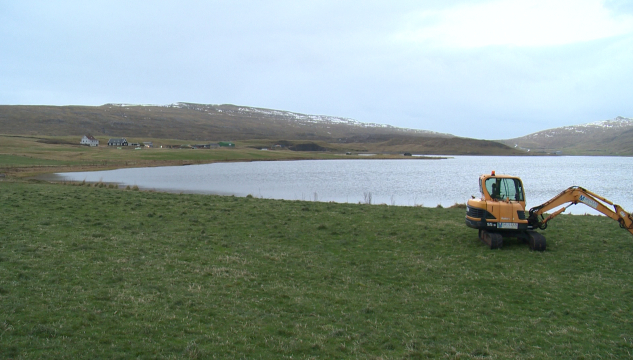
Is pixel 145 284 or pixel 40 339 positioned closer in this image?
pixel 40 339

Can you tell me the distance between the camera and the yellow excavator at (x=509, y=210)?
13656 mm

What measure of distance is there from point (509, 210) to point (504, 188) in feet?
3.29

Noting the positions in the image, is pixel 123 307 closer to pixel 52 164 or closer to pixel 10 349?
pixel 10 349

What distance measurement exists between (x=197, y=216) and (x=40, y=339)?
12.2 metres

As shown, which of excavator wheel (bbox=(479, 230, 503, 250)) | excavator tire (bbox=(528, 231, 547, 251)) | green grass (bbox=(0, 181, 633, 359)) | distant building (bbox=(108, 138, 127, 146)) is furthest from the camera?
distant building (bbox=(108, 138, 127, 146))

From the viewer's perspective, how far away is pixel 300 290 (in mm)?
9477

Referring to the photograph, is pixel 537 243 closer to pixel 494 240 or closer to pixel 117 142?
pixel 494 240

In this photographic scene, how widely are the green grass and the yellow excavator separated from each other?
0.53 m

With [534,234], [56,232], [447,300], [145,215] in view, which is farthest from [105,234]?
[534,234]

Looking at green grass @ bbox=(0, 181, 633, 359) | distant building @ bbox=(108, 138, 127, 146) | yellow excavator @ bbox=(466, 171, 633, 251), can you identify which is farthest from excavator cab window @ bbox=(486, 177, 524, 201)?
distant building @ bbox=(108, 138, 127, 146)

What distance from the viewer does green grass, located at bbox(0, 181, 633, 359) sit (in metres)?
6.69

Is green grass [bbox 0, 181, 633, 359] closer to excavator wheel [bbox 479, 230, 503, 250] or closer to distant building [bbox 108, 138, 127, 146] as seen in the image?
excavator wheel [bbox 479, 230, 503, 250]

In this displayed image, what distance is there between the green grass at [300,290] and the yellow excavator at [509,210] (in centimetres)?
53

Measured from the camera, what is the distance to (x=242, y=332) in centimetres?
704
